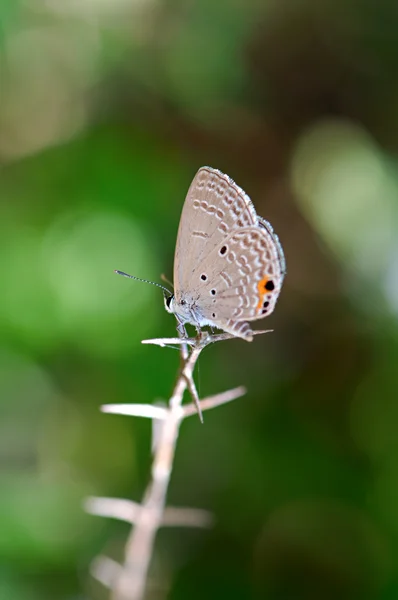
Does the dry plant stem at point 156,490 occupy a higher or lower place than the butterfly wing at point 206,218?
lower

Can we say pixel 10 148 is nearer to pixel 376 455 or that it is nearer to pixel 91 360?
pixel 91 360

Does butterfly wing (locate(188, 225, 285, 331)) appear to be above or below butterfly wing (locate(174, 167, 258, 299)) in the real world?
below

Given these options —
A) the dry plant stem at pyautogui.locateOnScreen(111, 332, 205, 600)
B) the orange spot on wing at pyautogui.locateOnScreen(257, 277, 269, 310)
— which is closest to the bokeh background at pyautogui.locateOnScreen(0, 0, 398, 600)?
the dry plant stem at pyautogui.locateOnScreen(111, 332, 205, 600)

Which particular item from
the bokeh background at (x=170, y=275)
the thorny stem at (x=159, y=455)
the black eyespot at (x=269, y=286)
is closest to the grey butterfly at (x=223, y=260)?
the black eyespot at (x=269, y=286)

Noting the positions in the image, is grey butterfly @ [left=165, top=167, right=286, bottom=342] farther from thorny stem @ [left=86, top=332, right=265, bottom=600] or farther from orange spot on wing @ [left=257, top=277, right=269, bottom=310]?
thorny stem @ [left=86, top=332, right=265, bottom=600]

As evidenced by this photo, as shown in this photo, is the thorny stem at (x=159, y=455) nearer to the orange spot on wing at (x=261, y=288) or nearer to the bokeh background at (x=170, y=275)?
the orange spot on wing at (x=261, y=288)

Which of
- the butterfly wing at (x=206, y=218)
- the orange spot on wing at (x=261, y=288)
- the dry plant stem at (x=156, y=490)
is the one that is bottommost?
the dry plant stem at (x=156, y=490)

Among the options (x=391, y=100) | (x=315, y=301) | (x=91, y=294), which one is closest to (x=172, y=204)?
(x=91, y=294)

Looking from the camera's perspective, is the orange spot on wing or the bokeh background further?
the bokeh background
